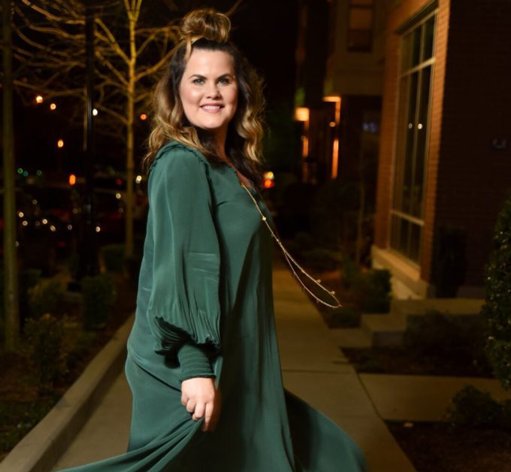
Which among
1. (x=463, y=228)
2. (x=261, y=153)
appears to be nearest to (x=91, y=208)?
(x=463, y=228)

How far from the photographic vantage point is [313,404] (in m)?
5.78

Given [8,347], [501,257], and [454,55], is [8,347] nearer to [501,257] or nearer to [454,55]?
[501,257]

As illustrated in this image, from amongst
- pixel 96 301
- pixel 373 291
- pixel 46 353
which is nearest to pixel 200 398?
pixel 46 353

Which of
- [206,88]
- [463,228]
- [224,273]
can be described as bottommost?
[463,228]

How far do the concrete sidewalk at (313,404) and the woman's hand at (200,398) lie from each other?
2103 mm

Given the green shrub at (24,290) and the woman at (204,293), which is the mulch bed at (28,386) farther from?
the woman at (204,293)

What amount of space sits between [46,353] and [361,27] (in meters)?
18.9

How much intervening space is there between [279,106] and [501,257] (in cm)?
3624

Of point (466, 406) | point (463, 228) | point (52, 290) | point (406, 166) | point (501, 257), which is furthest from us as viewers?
point (406, 166)

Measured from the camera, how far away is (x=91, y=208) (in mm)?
9055

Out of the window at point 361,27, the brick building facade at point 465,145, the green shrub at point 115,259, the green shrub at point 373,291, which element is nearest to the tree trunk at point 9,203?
the green shrub at point 373,291

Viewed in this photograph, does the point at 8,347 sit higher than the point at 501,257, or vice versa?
the point at 501,257

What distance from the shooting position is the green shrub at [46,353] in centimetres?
540

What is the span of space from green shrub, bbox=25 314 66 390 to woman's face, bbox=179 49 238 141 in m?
3.36
